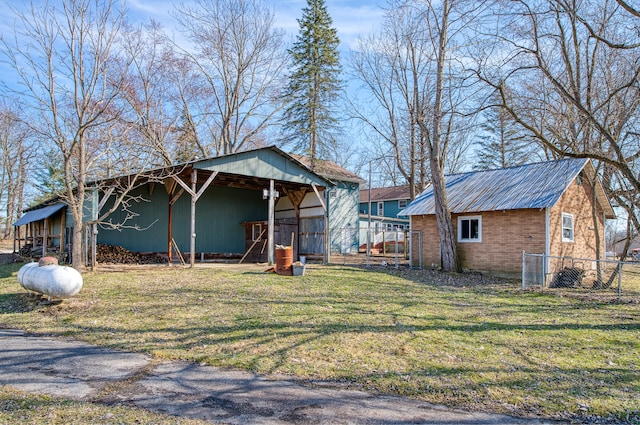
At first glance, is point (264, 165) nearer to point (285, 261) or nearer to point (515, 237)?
point (285, 261)

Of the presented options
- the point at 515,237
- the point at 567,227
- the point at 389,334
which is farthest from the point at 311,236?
the point at 389,334

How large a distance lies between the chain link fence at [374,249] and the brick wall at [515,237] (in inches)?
23.2

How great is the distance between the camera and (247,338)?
Answer: 643 cm

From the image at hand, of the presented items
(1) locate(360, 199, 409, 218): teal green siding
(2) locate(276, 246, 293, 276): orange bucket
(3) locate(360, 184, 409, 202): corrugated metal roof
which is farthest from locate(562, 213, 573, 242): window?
(1) locate(360, 199, 409, 218): teal green siding

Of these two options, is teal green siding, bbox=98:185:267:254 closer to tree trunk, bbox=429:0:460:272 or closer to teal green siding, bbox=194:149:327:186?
teal green siding, bbox=194:149:327:186

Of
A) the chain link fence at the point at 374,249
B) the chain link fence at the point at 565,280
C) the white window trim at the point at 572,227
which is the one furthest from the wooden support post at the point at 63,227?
the white window trim at the point at 572,227

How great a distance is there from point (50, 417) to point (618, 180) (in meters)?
19.6

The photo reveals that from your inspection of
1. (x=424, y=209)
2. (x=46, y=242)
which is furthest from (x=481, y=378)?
(x=46, y=242)

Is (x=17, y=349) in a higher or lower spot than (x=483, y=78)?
lower

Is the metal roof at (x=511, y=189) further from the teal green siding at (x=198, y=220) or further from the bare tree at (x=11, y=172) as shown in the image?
the bare tree at (x=11, y=172)

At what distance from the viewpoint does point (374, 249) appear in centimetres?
2795

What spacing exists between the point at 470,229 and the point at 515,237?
5.67 ft

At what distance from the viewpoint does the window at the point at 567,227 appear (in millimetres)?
15414

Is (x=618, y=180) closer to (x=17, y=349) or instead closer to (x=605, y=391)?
(x=605, y=391)
